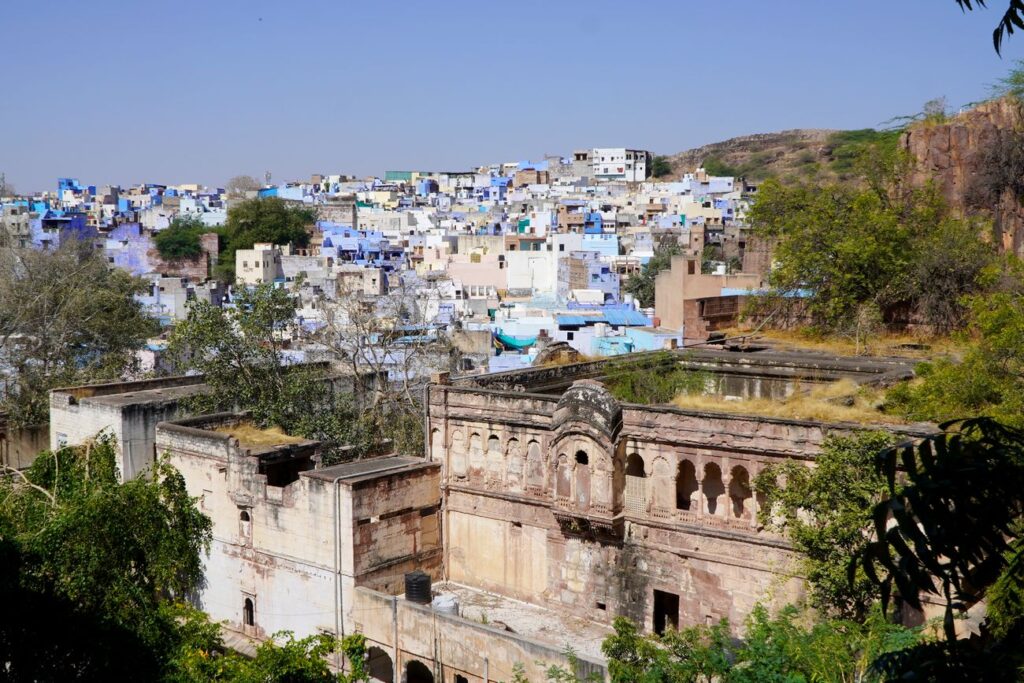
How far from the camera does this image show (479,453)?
1773 centimetres

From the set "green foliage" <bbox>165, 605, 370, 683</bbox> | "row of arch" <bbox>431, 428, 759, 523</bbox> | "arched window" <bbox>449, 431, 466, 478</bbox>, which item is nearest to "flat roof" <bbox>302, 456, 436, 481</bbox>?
"arched window" <bbox>449, 431, 466, 478</bbox>

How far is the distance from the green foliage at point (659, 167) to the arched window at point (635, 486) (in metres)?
109

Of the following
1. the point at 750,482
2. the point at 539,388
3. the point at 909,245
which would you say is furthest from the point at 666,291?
the point at 750,482

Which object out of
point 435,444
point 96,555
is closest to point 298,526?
point 435,444

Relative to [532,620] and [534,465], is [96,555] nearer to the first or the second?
[532,620]

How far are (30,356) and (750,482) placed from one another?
22.0 metres

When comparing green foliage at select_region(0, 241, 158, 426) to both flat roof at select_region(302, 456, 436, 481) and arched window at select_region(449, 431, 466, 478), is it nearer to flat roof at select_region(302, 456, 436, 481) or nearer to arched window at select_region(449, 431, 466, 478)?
flat roof at select_region(302, 456, 436, 481)

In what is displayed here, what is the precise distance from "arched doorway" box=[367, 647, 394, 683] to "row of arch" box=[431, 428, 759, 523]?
11.0ft

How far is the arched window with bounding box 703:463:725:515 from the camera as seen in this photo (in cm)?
1524

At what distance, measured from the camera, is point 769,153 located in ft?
419

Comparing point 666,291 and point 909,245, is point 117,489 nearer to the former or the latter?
point 909,245

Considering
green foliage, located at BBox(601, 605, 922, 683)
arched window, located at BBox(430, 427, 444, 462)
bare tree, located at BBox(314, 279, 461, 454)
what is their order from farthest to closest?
bare tree, located at BBox(314, 279, 461, 454)
arched window, located at BBox(430, 427, 444, 462)
green foliage, located at BBox(601, 605, 922, 683)

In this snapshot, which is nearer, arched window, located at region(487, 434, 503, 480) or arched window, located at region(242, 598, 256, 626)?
arched window, located at region(487, 434, 503, 480)

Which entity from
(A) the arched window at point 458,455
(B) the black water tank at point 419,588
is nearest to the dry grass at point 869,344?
(A) the arched window at point 458,455
